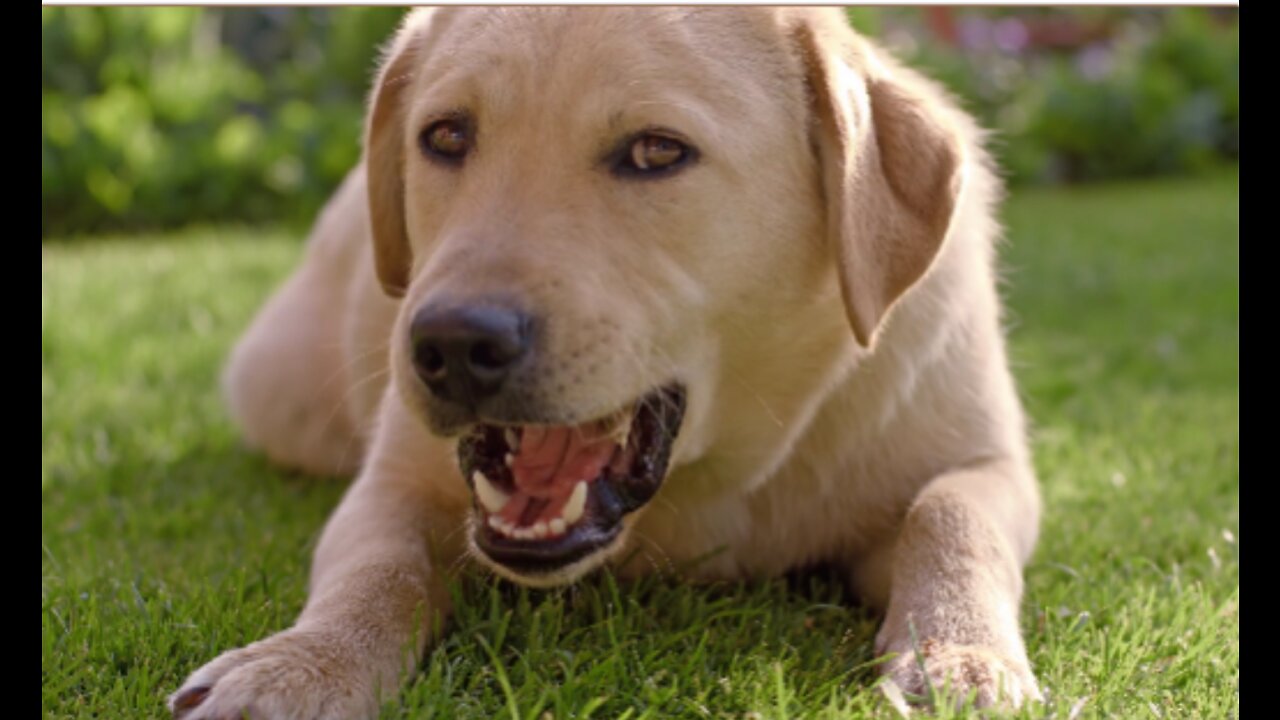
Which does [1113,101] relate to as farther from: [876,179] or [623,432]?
[623,432]

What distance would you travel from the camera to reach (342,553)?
307cm

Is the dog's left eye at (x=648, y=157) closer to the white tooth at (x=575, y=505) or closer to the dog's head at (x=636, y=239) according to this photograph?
the dog's head at (x=636, y=239)

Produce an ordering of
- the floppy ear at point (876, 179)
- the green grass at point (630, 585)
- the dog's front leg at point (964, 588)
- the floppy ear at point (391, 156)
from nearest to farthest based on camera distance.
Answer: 1. the dog's front leg at point (964, 588)
2. the green grass at point (630, 585)
3. the floppy ear at point (876, 179)
4. the floppy ear at point (391, 156)

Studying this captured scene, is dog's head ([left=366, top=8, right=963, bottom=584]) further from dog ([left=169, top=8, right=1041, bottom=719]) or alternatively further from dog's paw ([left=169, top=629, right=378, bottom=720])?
dog's paw ([left=169, top=629, right=378, bottom=720])

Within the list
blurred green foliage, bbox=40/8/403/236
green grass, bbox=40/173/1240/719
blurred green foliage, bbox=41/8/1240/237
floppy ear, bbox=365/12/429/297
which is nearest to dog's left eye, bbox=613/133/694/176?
floppy ear, bbox=365/12/429/297

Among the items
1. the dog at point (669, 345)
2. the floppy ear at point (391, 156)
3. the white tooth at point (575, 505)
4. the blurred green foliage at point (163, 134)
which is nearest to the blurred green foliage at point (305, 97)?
the blurred green foliage at point (163, 134)

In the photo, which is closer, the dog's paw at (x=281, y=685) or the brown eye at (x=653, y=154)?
the dog's paw at (x=281, y=685)

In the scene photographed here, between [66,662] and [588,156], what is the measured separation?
1.33 meters

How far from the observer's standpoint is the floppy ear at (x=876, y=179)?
2.84 meters

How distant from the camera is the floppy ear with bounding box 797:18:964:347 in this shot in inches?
112

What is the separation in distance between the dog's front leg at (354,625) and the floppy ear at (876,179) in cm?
101

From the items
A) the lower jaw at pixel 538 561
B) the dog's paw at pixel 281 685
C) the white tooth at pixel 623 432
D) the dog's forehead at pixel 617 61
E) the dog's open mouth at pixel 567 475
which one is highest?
the dog's forehead at pixel 617 61

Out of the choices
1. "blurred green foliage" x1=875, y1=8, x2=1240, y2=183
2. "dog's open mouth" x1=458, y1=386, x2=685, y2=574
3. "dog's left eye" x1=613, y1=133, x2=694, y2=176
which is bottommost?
"blurred green foliage" x1=875, y1=8, x2=1240, y2=183

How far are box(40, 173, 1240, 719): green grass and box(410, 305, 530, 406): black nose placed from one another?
509mm
